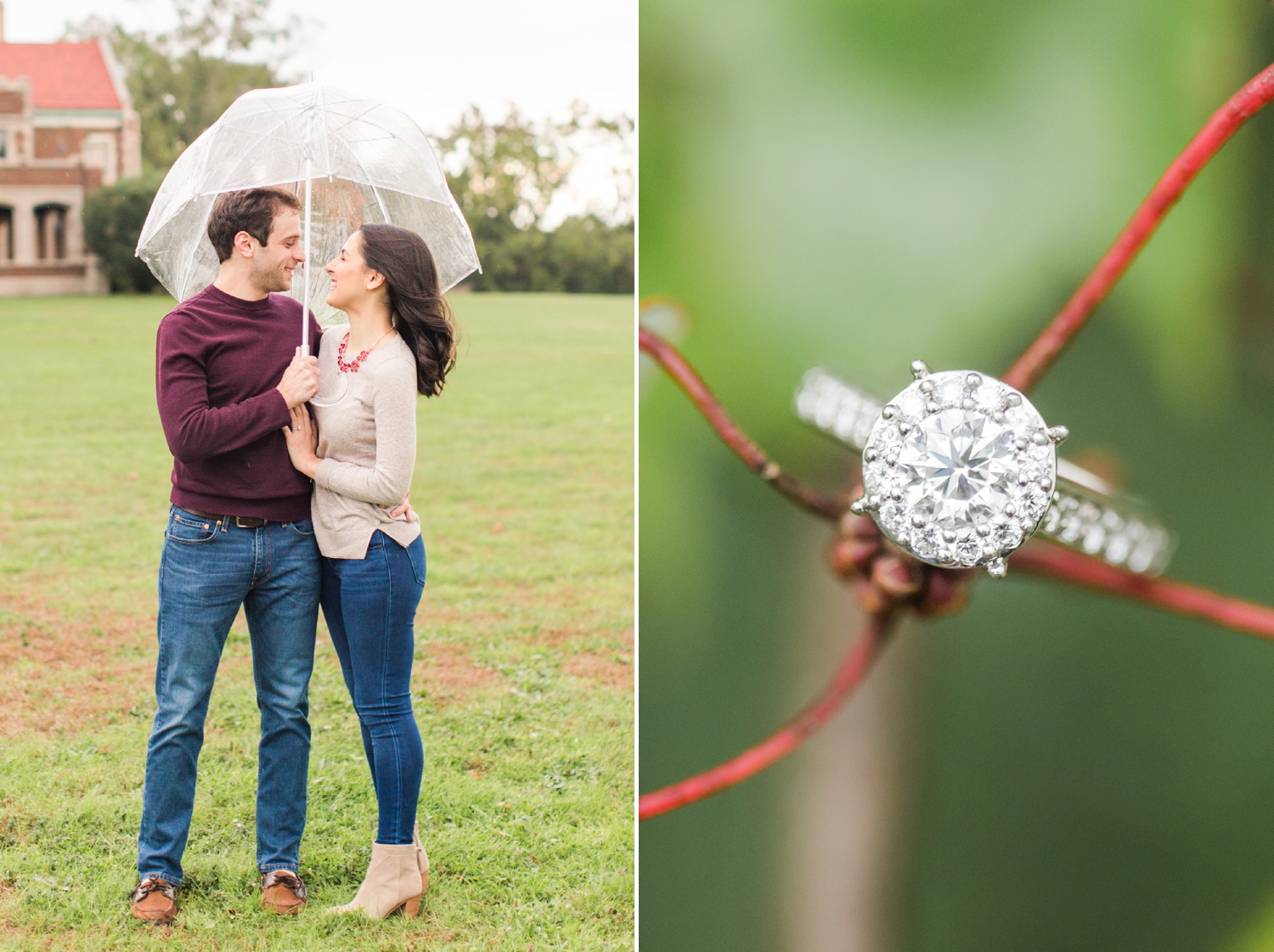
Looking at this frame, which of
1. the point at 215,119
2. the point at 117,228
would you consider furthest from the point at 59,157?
the point at 215,119

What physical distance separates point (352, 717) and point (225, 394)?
155cm

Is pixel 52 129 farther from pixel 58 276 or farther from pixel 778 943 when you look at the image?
pixel 778 943

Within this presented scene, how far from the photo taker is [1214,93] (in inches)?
17.3

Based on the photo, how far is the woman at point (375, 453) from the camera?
4.85ft

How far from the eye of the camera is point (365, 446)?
1.51 meters

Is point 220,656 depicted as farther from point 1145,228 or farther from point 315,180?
point 1145,228

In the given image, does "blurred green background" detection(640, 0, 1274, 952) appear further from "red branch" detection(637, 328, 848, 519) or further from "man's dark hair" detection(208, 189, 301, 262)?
"man's dark hair" detection(208, 189, 301, 262)

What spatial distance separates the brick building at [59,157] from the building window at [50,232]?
0.04 feet

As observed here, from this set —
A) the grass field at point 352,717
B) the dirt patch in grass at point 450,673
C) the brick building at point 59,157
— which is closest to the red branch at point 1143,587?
the grass field at point 352,717

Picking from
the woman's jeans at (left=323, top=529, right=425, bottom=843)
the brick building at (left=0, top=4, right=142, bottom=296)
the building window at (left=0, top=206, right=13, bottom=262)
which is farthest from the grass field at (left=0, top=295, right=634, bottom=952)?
the building window at (left=0, top=206, right=13, bottom=262)

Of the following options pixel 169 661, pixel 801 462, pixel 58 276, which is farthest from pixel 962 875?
pixel 58 276

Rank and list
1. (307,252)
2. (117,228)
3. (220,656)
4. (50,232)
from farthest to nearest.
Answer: (50,232) < (117,228) < (220,656) < (307,252)

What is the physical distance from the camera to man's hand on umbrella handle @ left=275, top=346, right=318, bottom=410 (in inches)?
57.4

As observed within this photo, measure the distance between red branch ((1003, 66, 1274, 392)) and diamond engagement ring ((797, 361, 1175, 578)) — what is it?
0.06ft
